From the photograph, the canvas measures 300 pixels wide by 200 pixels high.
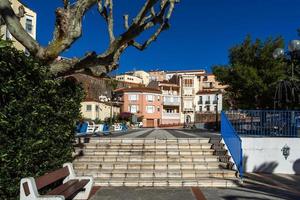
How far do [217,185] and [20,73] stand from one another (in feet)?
22.6

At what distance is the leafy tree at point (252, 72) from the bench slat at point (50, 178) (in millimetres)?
23194

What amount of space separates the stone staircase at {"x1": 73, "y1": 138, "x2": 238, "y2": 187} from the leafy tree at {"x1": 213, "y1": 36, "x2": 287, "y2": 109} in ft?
55.5

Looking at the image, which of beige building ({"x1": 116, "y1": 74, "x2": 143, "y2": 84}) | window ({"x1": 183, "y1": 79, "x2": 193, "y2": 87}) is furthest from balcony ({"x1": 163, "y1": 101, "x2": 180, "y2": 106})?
beige building ({"x1": 116, "y1": 74, "x2": 143, "y2": 84})

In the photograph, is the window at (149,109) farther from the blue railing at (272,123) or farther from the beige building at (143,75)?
the blue railing at (272,123)

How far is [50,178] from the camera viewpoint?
705 centimetres

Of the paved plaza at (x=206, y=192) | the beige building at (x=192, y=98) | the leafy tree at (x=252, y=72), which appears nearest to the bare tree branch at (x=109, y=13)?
the paved plaza at (x=206, y=192)

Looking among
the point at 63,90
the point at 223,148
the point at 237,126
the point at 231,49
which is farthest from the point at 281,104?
the point at 63,90

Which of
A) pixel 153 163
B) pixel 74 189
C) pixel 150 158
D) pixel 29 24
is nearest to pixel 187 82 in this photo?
pixel 29 24

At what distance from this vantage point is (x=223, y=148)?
13758 millimetres

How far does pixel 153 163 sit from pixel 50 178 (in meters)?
5.93

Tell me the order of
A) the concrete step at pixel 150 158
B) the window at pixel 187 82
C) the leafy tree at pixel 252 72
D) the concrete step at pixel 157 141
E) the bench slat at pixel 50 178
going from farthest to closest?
1. the window at pixel 187 82
2. the leafy tree at pixel 252 72
3. the concrete step at pixel 157 141
4. the concrete step at pixel 150 158
5. the bench slat at pixel 50 178

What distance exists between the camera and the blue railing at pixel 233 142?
11512mm

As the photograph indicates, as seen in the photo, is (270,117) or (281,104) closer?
(270,117)

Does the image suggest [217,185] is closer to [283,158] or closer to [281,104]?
[283,158]
